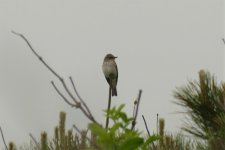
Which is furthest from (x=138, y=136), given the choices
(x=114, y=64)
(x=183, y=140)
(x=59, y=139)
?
(x=114, y=64)

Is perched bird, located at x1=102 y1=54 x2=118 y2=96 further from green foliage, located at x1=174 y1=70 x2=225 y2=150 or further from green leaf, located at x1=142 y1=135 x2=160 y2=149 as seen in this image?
green leaf, located at x1=142 y1=135 x2=160 y2=149

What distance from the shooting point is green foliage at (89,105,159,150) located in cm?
149

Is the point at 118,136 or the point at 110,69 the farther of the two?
the point at 110,69

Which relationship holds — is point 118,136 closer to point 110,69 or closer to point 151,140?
point 151,140

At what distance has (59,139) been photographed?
15.8ft

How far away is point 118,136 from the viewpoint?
158 cm

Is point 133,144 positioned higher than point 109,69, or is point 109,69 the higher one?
point 109,69

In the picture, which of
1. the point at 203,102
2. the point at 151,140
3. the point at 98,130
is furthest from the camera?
the point at 203,102

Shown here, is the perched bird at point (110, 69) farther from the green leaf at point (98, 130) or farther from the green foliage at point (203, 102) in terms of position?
the green leaf at point (98, 130)

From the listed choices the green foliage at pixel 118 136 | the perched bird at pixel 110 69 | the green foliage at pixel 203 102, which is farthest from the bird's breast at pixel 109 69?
the green foliage at pixel 118 136

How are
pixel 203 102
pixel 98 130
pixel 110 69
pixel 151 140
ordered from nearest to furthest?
pixel 98 130 → pixel 151 140 → pixel 203 102 → pixel 110 69

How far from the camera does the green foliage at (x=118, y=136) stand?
1.49 m

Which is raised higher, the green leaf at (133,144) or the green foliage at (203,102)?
the green foliage at (203,102)

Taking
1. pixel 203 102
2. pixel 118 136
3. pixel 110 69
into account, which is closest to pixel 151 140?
pixel 118 136
